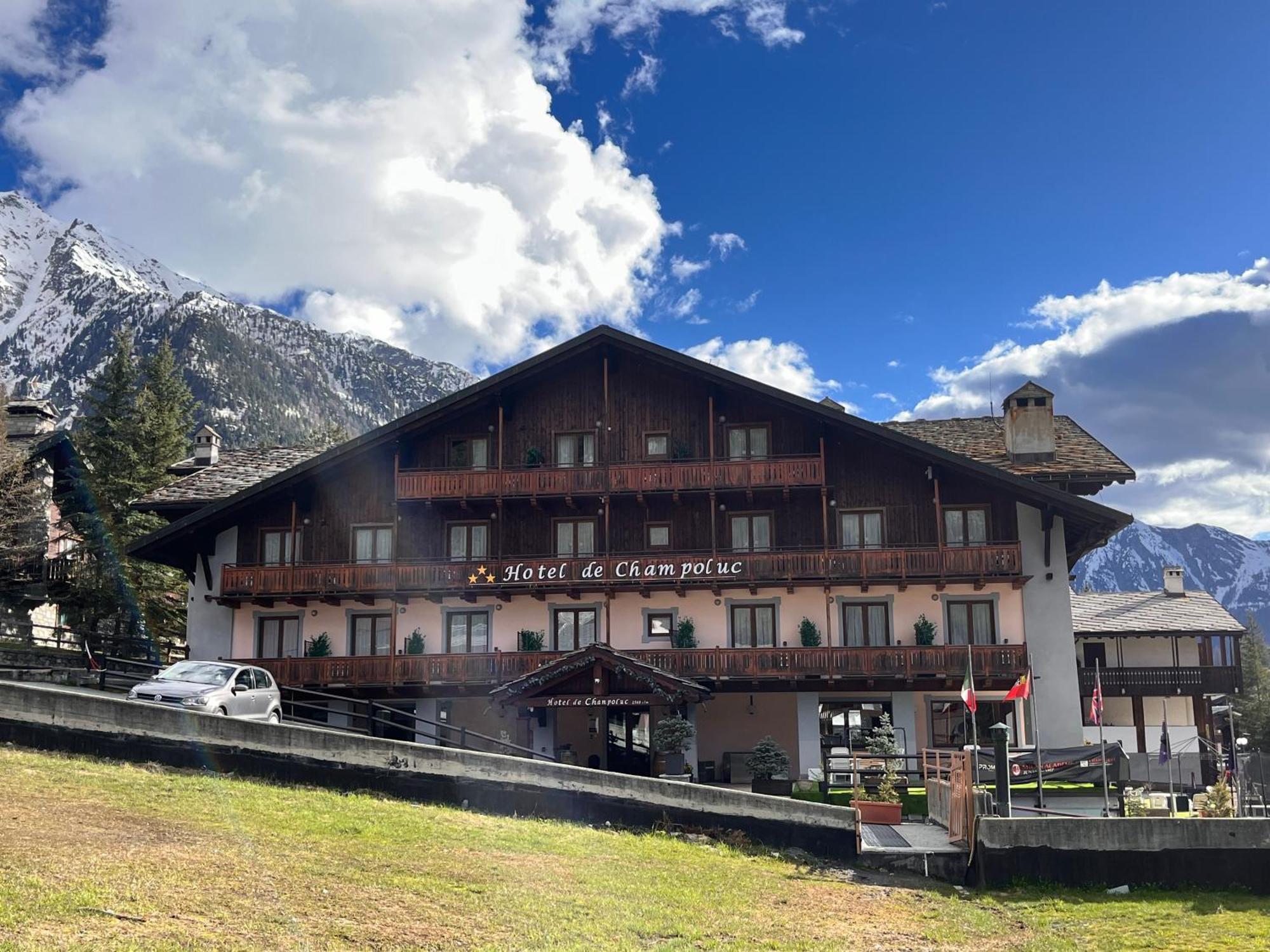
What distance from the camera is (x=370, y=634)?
125 ft

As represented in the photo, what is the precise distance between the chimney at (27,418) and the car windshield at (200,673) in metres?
30.6

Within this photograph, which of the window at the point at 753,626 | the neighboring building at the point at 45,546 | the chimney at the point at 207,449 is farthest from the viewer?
the chimney at the point at 207,449

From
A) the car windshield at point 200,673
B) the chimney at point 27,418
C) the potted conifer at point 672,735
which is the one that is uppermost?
the chimney at point 27,418

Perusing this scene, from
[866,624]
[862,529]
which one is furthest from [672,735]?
[862,529]

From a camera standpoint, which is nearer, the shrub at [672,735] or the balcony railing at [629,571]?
the shrub at [672,735]

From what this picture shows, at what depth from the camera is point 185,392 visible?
69.4 meters

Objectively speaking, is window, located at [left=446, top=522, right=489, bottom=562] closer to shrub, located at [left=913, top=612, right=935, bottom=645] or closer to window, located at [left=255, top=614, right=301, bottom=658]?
window, located at [left=255, top=614, right=301, bottom=658]

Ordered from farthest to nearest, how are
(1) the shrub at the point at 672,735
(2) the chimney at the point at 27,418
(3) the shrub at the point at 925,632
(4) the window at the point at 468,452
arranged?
(2) the chimney at the point at 27,418, (4) the window at the point at 468,452, (3) the shrub at the point at 925,632, (1) the shrub at the point at 672,735

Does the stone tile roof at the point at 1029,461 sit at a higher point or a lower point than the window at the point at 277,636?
higher

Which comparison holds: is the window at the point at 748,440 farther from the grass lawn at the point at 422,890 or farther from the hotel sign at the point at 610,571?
the grass lawn at the point at 422,890

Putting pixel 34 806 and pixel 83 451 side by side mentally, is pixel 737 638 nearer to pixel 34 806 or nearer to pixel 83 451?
pixel 34 806

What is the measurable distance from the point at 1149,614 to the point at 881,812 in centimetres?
3427

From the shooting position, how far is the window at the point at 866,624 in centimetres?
3616

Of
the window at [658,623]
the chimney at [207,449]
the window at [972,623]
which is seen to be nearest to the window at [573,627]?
the window at [658,623]
